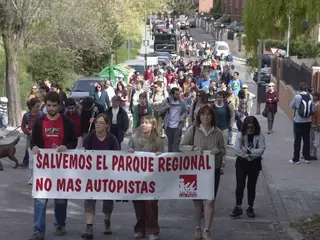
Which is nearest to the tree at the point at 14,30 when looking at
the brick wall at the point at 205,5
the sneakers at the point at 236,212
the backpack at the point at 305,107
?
the backpack at the point at 305,107

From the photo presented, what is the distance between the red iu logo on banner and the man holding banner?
1.37m

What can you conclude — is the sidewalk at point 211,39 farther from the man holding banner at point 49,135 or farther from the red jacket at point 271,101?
the man holding banner at point 49,135

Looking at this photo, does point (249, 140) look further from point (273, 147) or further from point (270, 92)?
point (270, 92)

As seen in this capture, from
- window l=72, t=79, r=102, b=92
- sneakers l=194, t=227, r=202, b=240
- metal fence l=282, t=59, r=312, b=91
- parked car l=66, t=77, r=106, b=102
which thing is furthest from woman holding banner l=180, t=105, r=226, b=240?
window l=72, t=79, r=102, b=92

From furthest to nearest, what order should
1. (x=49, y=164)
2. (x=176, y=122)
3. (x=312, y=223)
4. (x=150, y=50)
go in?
(x=150, y=50)
(x=176, y=122)
(x=312, y=223)
(x=49, y=164)

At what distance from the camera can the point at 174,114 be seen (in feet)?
49.2

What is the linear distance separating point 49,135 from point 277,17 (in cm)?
376

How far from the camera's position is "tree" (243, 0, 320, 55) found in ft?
34.0

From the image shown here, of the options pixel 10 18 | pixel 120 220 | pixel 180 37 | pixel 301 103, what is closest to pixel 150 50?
pixel 180 37

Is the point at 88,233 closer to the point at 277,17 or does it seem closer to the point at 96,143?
the point at 96,143

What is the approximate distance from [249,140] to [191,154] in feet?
4.88

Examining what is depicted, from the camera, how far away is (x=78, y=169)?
9180 millimetres

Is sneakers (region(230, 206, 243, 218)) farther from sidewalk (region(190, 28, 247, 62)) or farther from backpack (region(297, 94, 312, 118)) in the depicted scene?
sidewalk (region(190, 28, 247, 62))

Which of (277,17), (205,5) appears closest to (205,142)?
(277,17)
